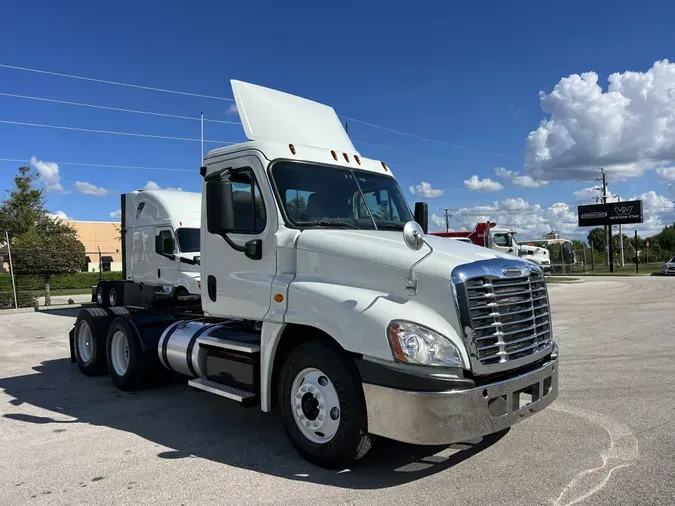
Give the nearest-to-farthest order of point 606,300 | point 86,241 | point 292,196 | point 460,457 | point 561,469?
point 561,469 < point 460,457 < point 292,196 < point 606,300 < point 86,241

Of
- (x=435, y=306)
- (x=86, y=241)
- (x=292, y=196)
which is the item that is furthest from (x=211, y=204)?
(x=86, y=241)

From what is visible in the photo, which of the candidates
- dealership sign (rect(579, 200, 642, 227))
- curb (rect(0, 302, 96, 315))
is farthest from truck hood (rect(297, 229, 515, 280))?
dealership sign (rect(579, 200, 642, 227))

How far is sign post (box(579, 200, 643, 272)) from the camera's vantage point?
54844 mm

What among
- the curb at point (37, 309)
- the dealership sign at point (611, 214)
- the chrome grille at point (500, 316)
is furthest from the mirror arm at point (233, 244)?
the dealership sign at point (611, 214)

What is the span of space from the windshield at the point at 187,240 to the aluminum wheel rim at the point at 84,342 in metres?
4.60

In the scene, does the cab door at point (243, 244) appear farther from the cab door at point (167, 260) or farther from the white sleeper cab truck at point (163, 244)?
the cab door at point (167, 260)

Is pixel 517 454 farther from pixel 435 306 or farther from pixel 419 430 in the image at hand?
pixel 435 306

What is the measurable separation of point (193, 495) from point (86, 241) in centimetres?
6705

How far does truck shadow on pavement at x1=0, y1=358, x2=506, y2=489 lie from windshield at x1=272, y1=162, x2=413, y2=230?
2047mm

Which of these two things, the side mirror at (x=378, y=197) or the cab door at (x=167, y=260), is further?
the cab door at (x=167, y=260)

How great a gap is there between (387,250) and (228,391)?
6.76 feet

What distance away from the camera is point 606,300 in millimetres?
19672

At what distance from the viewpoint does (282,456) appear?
15.2ft

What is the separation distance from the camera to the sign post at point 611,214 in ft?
180
